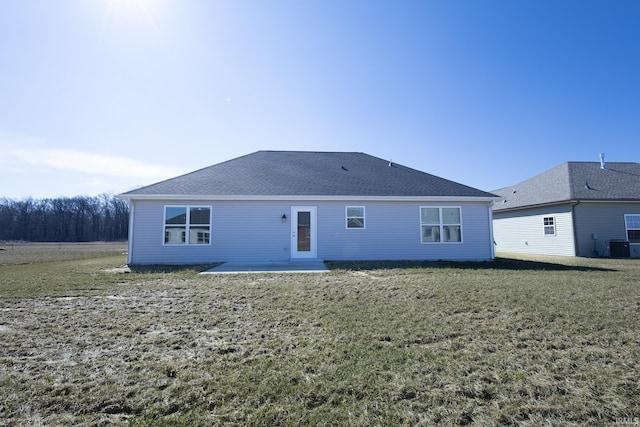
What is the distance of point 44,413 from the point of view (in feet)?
6.57

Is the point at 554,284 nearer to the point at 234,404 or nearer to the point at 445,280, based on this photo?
the point at 445,280

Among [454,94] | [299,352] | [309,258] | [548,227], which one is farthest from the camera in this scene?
[548,227]

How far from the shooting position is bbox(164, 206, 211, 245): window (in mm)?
10992

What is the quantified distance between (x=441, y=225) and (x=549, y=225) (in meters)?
8.64

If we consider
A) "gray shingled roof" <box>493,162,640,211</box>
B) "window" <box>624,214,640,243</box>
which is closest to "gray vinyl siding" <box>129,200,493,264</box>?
"gray shingled roof" <box>493,162,640,211</box>

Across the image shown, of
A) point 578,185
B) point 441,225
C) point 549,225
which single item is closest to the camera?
point 441,225

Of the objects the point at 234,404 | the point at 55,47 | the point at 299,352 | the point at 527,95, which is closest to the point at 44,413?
the point at 234,404

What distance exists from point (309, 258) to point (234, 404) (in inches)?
367

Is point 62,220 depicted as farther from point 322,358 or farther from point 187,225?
point 322,358

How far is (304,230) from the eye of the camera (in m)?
11.5

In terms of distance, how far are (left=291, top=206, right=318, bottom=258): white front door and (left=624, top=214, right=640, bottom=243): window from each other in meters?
16.4

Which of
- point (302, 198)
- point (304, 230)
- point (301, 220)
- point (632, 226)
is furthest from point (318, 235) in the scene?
point (632, 226)

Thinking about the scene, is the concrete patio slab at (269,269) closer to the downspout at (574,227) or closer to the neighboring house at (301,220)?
the neighboring house at (301,220)

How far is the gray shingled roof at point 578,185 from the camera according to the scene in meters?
15.0
